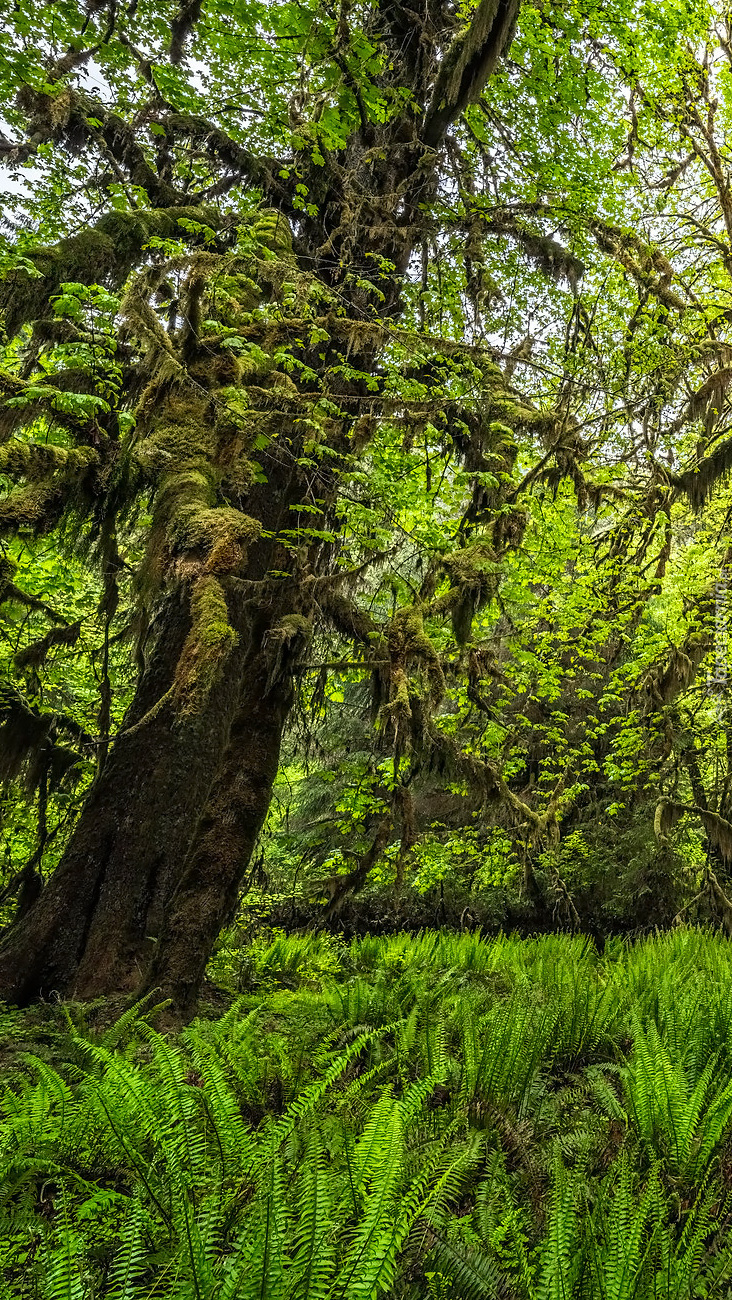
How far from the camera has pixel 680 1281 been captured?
1819 millimetres

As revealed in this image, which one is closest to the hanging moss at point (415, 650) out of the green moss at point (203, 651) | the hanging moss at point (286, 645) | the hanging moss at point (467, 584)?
the hanging moss at point (467, 584)

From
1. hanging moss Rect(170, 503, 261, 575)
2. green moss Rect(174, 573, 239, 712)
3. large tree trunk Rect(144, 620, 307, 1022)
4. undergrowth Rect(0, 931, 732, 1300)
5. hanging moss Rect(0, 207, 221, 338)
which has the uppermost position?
hanging moss Rect(0, 207, 221, 338)

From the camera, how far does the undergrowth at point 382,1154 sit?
178 cm

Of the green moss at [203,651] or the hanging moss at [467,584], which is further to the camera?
the hanging moss at [467,584]

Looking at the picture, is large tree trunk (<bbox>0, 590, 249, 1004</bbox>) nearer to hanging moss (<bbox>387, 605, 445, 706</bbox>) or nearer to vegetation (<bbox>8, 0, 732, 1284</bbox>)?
vegetation (<bbox>8, 0, 732, 1284</bbox>)

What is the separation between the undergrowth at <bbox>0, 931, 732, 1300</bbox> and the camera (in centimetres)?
178

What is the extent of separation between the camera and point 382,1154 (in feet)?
6.81

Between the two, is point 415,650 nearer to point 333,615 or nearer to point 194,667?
point 333,615

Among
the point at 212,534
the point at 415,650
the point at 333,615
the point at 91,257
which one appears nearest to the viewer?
the point at 212,534

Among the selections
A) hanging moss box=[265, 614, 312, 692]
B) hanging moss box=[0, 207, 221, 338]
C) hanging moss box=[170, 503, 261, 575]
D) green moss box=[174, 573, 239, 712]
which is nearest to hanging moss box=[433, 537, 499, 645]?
hanging moss box=[265, 614, 312, 692]

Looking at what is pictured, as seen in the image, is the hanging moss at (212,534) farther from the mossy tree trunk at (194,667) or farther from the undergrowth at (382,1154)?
the undergrowth at (382,1154)

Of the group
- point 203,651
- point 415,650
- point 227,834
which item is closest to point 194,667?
point 203,651

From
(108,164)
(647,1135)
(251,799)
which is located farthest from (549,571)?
(647,1135)

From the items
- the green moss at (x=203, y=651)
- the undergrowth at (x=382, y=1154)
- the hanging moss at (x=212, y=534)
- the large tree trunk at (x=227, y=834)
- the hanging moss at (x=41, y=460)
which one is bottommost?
the undergrowth at (x=382, y=1154)
